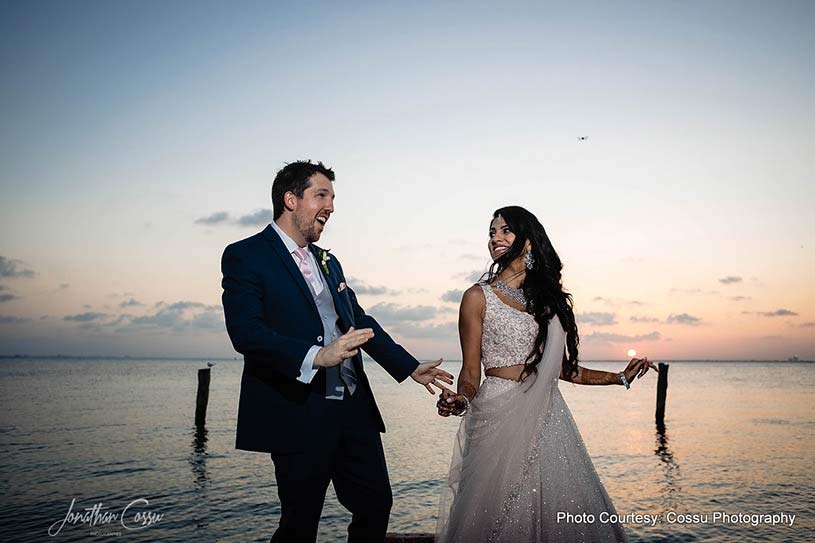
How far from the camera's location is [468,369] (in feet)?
15.0

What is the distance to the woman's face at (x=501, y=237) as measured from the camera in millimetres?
4773

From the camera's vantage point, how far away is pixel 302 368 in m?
3.06

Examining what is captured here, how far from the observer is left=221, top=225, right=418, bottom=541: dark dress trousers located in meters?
3.21

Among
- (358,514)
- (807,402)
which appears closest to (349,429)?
(358,514)

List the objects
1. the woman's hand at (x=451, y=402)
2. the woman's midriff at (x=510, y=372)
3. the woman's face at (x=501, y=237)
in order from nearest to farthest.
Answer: the woman's hand at (x=451, y=402) → the woman's midriff at (x=510, y=372) → the woman's face at (x=501, y=237)

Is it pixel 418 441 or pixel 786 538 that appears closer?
pixel 786 538

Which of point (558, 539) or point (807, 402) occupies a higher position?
point (558, 539)

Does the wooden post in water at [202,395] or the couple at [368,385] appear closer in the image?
the couple at [368,385]

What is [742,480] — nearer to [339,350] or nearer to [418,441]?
[418,441]

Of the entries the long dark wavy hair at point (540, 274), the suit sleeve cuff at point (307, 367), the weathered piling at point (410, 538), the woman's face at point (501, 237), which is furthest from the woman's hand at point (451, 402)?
the weathered piling at point (410, 538)

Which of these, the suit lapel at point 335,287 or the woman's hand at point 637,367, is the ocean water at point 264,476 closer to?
the woman's hand at point 637,367

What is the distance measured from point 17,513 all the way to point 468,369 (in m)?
13.9
